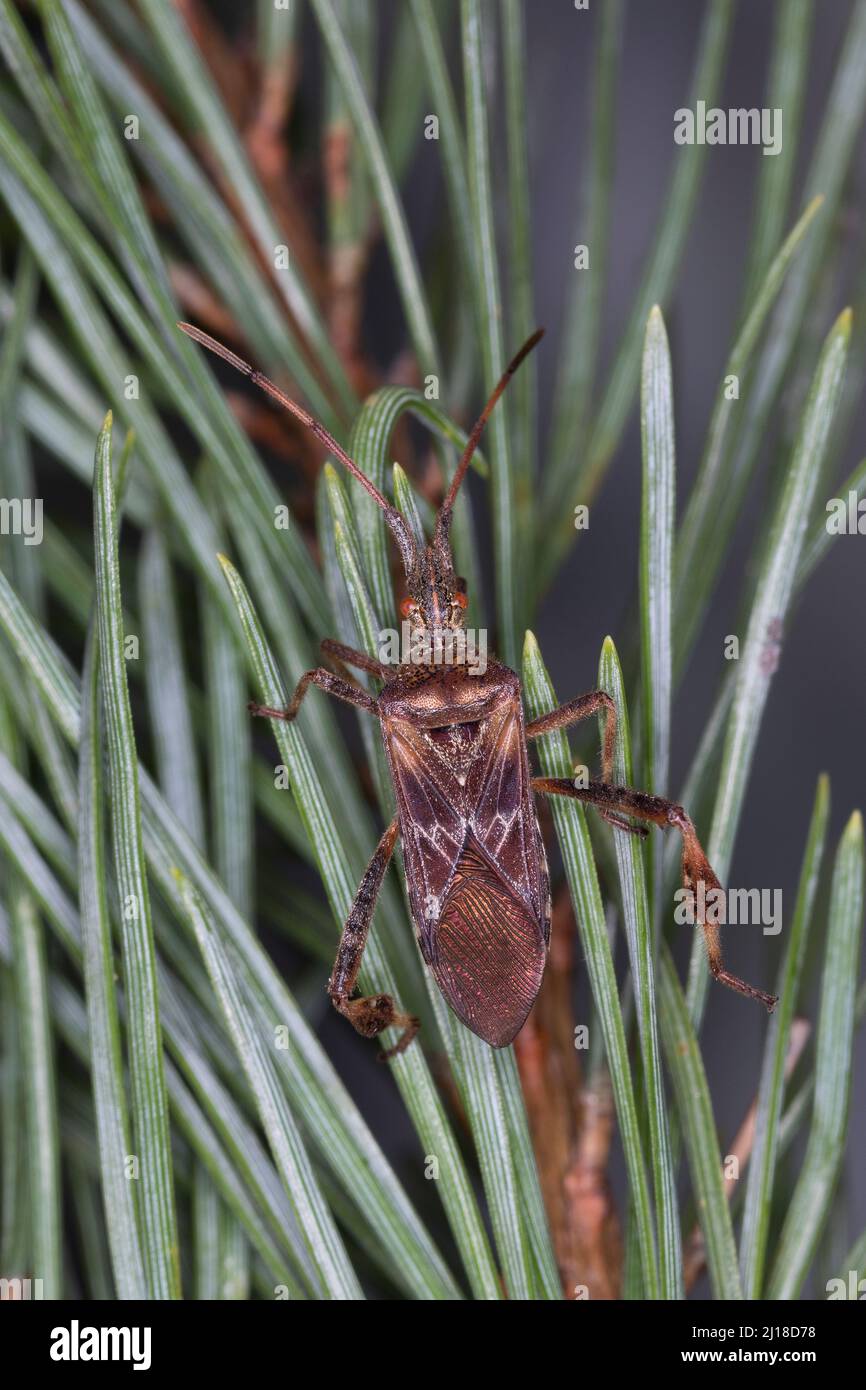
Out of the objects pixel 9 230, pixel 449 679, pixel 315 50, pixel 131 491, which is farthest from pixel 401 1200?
pixel 315 50

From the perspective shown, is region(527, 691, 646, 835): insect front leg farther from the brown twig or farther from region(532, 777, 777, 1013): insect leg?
the brown twig

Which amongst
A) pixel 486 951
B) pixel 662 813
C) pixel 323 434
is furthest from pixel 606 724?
pixel 323 434

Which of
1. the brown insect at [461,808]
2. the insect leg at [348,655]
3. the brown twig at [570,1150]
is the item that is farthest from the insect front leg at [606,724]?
the brown twig at [570,1150]

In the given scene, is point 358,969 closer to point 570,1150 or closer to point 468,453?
point 570,1150

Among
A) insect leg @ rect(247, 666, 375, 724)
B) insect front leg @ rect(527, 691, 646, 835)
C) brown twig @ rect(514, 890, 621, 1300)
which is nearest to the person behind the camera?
insect front leg @ rect(527, 691, 646, 835)

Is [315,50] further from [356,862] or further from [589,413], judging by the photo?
[356,862]

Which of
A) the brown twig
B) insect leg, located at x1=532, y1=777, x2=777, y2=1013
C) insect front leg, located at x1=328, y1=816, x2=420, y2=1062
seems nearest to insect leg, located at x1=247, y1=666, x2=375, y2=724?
insect front leg, located at x1=328, y1=816, x2=420, y2=1062
